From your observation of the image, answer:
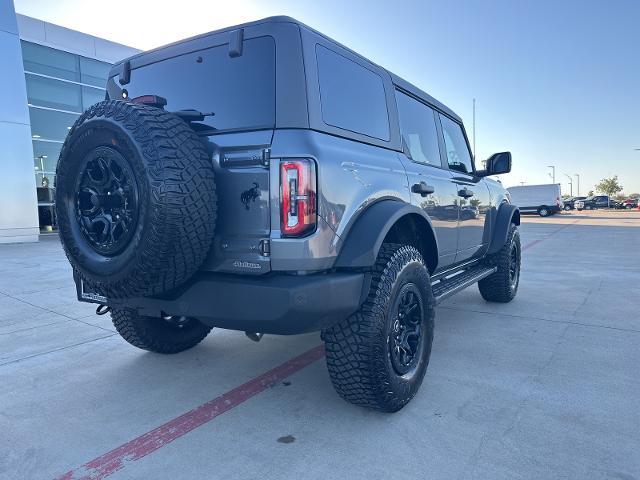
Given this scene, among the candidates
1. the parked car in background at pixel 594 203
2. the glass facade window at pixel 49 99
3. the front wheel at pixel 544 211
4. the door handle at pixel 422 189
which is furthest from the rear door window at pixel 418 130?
the parked car in background at pixel 594 203

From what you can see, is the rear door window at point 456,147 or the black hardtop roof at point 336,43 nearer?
the black hardtop roof at point 336,43

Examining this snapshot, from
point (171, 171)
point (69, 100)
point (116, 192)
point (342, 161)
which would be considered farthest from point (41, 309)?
point (69, 100)

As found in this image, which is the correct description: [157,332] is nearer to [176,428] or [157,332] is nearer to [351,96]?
[176,428]

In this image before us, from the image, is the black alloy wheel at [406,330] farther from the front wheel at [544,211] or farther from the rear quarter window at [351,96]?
the front wheel at [544,211]

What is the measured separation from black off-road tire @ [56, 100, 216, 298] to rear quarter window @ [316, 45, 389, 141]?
0.75m

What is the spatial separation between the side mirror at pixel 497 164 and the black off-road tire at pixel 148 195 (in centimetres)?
346

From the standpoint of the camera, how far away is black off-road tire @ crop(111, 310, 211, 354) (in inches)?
128

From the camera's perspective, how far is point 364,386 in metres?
2.34

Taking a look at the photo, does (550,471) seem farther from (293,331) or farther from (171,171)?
(171,171)

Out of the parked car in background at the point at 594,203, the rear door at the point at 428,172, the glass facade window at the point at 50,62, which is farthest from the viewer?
the parked car in background at the point at 594,203

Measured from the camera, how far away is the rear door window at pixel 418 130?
3.28 metres

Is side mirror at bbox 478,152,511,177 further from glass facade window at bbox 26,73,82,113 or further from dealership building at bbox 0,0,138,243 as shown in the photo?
glass facade window at bbox 26,73,82,113

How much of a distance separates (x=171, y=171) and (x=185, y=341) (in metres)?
2.03

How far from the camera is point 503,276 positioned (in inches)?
197
